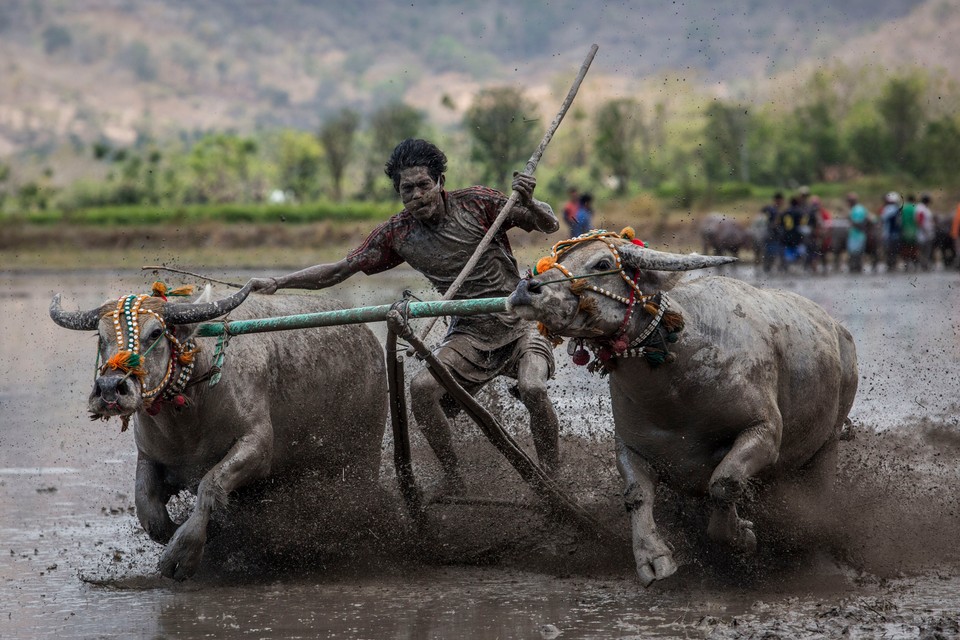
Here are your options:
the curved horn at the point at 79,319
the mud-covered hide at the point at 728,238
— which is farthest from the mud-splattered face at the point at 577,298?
the mud-covered hide at the point at 728,238

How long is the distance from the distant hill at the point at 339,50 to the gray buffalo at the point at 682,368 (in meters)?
145

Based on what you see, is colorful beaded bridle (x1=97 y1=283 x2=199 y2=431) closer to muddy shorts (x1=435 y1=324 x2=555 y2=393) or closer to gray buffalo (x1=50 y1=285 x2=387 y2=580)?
gray buffalo (x1=50 y1=285 x2=387 y2=580)

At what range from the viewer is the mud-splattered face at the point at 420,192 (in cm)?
695

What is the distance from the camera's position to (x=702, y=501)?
6.57 meters

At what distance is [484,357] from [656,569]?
5.79ft

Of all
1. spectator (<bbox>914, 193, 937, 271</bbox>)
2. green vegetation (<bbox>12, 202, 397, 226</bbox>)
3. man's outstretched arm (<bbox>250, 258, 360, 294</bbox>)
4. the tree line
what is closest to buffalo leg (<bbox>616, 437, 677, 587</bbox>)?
man's outstretched arm (<bbox>250, 258, 360, 294</bbox>)

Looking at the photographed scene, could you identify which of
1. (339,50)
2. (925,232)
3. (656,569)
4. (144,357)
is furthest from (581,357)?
(339,50)

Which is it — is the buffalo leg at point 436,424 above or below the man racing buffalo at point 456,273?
below

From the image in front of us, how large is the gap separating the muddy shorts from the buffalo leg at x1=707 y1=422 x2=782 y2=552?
1.34m

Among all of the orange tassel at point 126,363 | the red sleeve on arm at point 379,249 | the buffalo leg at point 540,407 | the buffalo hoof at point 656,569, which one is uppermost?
the red sleeve on arm at point 379,249

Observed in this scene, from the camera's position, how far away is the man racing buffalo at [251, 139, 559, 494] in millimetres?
6949

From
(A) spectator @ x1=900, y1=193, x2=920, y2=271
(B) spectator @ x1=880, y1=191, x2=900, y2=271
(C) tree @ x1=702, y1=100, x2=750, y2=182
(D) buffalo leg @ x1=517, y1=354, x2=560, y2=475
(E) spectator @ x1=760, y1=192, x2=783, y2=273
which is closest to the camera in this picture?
(D) buffalo leg @ x1=517, y1=354, x2=560, y2=475

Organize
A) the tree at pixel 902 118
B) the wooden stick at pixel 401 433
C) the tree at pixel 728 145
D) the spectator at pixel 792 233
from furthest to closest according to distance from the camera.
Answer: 1. the tree at pixel 902 118
2. the tree at pixel 728 145
3. the spectator at pixel 792 233
4. the wooden stick at pixel 401 433

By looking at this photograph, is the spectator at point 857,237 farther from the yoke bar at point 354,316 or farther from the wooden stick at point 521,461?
the yoke bar at point 354,316
